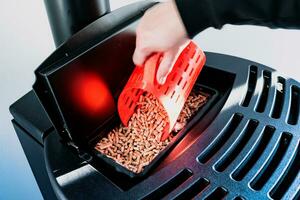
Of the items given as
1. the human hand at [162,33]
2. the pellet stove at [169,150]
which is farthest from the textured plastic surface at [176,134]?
the human hand at [162,33]

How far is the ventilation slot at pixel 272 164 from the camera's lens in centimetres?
47

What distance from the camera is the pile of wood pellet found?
1.74ft

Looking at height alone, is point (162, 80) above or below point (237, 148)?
above

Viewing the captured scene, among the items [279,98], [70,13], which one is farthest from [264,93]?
[70,13]

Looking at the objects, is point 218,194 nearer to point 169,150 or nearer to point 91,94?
point 169,150

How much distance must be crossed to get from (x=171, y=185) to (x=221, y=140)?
0.36ft

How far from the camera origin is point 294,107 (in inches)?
22.7

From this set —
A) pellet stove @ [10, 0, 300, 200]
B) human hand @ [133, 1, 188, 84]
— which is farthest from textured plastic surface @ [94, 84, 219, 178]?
human hand @ [133, 1, 188, 84]

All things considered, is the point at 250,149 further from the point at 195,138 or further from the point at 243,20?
the point at 243,20

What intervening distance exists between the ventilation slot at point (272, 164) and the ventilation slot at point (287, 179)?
0.05ft

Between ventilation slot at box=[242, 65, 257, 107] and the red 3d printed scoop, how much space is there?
97mm

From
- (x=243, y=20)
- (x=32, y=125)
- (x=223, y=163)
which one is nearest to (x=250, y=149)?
(x=223, y=163)

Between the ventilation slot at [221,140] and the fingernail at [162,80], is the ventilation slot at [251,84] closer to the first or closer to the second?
the ventilation slot at [221,140]

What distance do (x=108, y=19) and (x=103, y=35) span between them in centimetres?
3
